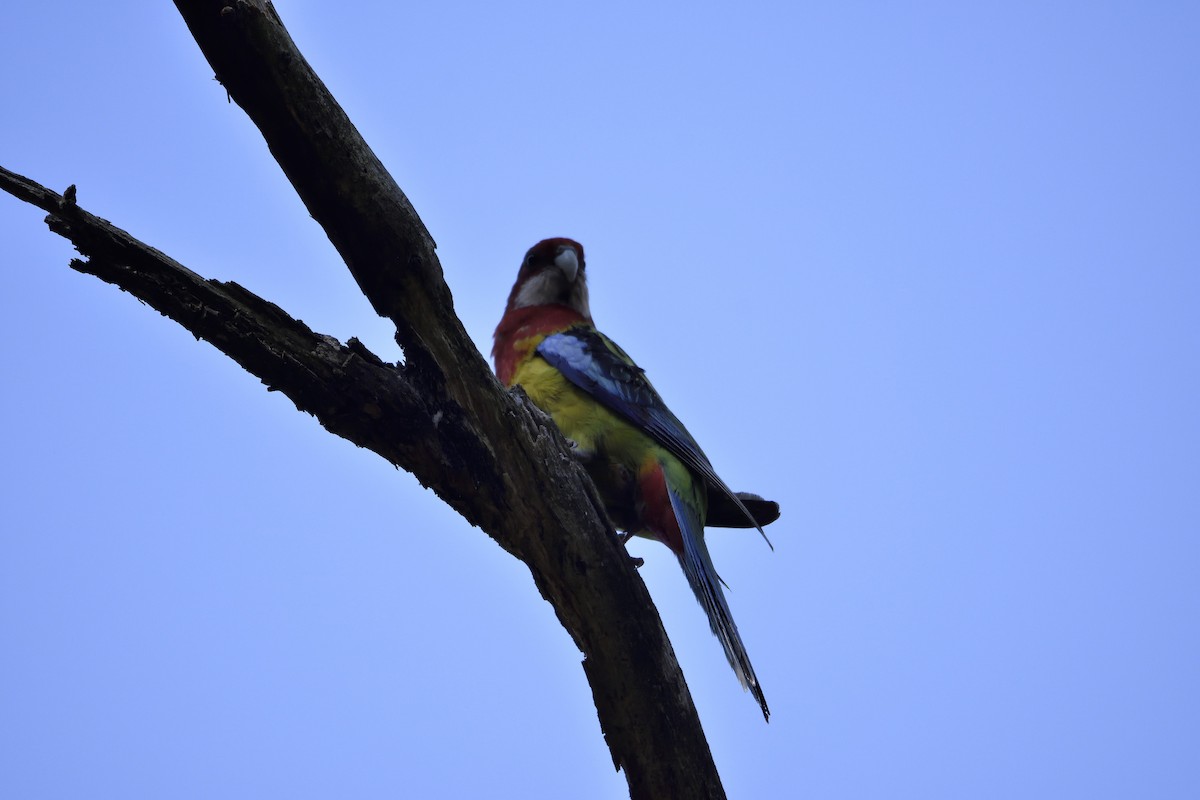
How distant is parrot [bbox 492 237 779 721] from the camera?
486cm

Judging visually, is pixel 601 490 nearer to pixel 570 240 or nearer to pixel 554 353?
pixel 554 353

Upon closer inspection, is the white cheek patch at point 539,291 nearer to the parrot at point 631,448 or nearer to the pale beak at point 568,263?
the pale beak at point 568,263

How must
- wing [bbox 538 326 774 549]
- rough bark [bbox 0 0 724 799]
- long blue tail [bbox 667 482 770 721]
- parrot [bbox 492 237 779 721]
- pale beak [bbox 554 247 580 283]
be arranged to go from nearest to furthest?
rough bark [bbox 0 0 724 799]
long blue tail [bbox 667 482 770 721]
parrot [bbox 492 237 779 721]
wing [bbox 538 326 774 549]
pale beak [bbox 554 247 580 283]

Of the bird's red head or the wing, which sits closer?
the wing

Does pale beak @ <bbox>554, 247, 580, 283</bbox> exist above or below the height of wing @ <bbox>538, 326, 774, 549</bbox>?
above

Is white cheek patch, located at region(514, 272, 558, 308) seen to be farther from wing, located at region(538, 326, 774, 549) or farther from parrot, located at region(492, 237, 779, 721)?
wing, located at region(538, 326, 774, 549)

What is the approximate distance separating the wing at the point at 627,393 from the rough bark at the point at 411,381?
1.10m

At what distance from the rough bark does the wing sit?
43.3 inches

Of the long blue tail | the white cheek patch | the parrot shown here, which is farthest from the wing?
the white cheek patch

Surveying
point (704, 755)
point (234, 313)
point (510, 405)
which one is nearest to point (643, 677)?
point (704, 755)

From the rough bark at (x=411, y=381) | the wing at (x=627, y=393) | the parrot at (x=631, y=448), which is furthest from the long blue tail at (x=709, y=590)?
the rough bark at (x=411, y=381)

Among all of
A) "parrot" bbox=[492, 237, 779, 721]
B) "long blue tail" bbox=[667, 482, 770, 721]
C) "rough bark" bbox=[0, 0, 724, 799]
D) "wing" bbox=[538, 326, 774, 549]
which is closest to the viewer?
"rough bark" bbox=[0, 0, 724, 799]

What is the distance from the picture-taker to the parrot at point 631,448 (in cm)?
486

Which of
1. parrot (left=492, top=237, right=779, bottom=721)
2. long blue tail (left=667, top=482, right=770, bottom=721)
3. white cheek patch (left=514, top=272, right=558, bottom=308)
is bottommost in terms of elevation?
long blue tail (left=667, top=482, right=770, bottom=721)
